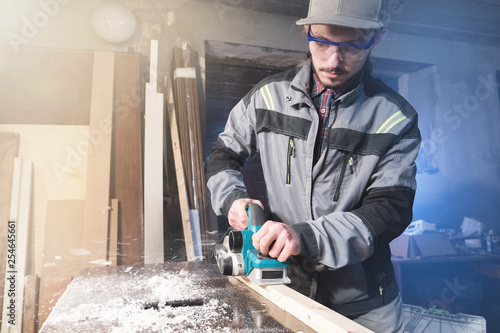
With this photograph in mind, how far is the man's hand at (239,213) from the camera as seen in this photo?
4.13ft

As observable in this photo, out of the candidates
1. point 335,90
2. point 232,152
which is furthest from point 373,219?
point 232,152

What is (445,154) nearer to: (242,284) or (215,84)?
(215,84)

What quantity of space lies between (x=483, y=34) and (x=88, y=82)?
13.7 ft

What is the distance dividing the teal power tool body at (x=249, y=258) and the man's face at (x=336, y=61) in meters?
0.62

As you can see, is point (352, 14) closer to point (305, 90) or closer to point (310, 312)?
point (305, 90)

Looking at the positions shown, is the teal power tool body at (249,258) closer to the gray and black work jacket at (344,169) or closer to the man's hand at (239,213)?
the man's hand at (239,213)

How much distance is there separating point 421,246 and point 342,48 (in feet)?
8.79

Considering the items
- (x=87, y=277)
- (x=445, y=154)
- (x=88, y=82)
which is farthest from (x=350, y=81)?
(x=445, y=154)

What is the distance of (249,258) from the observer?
114cm

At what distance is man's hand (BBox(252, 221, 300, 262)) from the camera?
1.02 metres

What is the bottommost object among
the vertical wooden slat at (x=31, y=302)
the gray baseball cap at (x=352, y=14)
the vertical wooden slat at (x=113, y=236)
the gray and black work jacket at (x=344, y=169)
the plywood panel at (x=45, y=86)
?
the vertical wooden slat at (x=31, y=302)

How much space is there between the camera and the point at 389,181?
132 centimetres

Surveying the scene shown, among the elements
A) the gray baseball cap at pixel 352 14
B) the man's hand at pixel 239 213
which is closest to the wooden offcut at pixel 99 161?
the man's hand at pixel 239 213

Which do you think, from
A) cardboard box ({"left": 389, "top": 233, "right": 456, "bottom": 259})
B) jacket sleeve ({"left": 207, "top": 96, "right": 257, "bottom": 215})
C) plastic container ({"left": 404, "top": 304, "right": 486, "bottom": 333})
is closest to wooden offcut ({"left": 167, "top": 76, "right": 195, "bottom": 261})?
jacket sleeve ({"left": 207, "top": 96, "right": 257, "bottom": 215})
